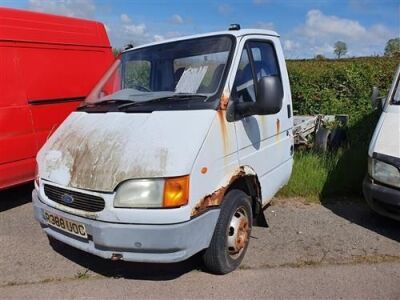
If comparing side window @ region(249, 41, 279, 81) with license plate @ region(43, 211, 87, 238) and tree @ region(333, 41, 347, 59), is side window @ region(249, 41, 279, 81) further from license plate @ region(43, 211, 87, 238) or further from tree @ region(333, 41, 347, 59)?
tree @ region(333, 41, 347, 59)

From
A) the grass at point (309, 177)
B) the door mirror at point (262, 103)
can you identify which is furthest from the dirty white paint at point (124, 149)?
the grass at point (309, 177)

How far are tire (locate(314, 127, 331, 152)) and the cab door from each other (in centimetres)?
299

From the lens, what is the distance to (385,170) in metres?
4.70

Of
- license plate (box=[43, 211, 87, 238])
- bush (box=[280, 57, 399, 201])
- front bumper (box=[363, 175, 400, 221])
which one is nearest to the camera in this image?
license plate (box=[43, 211, 87, 238])

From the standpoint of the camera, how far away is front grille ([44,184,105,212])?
356cm

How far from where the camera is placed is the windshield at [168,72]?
420 centimetres

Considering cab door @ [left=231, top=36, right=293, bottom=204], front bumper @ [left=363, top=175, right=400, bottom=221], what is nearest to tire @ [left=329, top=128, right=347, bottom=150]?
cab door @ [left=231, top=36, right=293, bottom=204]

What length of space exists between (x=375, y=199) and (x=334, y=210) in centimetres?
116

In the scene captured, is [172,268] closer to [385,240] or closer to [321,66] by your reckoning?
[385,240]

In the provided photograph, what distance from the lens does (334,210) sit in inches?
234

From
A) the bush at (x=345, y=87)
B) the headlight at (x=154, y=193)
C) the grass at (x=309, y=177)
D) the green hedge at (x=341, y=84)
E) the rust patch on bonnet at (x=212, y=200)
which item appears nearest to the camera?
the headlight at (x=154, y=193)

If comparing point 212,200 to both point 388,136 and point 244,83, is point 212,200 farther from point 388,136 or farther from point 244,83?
point 388,136

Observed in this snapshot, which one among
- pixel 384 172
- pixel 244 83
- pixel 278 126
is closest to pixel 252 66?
pixel 244 83

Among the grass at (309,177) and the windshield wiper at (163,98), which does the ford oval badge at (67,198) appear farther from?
the grass at (309,177)
